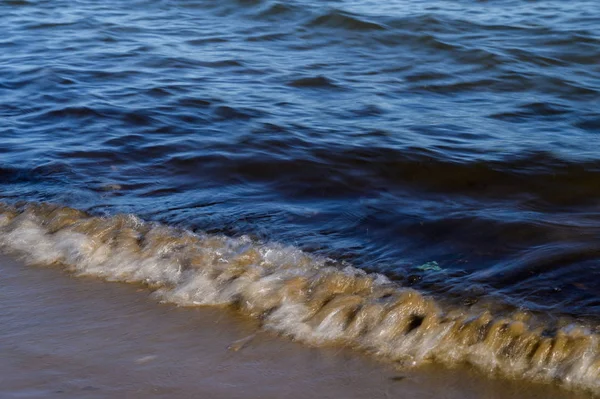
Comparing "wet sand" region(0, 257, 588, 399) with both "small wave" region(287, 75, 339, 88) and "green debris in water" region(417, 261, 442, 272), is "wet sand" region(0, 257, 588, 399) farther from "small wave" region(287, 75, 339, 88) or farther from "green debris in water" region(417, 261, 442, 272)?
"small wave" region(287, 75, 339, 88)

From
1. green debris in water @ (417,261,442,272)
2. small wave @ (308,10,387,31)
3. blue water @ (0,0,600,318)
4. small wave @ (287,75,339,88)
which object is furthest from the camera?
small wave @ (308,10,387,31)

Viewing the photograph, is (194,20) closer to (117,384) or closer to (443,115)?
(443,115)

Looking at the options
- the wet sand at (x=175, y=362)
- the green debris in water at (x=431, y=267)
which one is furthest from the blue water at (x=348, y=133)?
the wet sand at (x=175, y=362)

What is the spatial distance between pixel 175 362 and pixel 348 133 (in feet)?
9.25

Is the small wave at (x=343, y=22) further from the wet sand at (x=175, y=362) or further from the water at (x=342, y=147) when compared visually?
the wet sand at (x=175, y=362)

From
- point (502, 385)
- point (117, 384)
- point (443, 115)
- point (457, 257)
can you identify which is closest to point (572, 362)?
point (502, 385)

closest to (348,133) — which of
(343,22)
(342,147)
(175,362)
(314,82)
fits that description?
(342,147)

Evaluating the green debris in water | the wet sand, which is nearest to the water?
the green debris in water

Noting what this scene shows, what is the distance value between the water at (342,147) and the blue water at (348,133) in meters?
0.02

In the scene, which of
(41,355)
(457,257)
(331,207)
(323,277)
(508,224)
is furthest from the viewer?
(331,207)

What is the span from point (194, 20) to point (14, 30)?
1815 mm

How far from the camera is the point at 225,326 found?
10.5ft

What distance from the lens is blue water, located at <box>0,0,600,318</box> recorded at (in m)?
3.94

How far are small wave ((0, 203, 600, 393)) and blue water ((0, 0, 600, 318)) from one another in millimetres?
156
